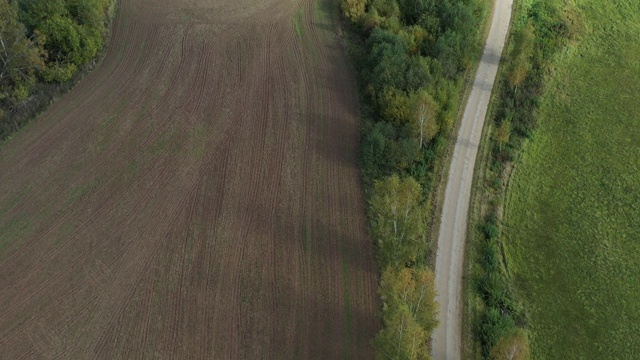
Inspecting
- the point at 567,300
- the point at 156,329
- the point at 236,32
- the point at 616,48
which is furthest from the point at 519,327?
the point at 236,32

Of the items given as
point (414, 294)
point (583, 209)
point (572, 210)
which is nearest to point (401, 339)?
point (414, 294)

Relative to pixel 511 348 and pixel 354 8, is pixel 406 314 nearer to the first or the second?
pixel 511 348

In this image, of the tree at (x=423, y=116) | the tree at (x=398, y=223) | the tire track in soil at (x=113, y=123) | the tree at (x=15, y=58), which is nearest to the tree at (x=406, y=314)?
the tree at (x=398, y=223)

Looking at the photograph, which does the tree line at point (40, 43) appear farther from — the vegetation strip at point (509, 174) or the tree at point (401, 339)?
the vegetation strip at point (509, 174)

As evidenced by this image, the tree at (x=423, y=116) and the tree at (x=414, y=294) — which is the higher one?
the tree at (x=423, y=116)

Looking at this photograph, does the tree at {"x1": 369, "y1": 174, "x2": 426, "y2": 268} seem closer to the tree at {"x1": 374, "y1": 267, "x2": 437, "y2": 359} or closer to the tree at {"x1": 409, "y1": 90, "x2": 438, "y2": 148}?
the tree at {"x1": 374, "y1": 267, "x2": 437, "y2": 359}
